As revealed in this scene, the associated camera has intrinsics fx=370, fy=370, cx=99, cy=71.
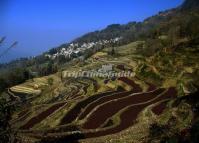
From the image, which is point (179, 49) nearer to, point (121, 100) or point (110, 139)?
point (121, 100)

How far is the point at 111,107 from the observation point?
129 feet

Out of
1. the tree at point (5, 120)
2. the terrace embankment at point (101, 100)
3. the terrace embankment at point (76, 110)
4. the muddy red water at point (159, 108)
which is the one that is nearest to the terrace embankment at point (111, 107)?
the terrace embankment at point (101, 100)

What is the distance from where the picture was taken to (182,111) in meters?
31.8

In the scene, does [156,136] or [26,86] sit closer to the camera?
[156,136]

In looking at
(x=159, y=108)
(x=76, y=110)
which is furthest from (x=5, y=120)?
(x=76, y=110)

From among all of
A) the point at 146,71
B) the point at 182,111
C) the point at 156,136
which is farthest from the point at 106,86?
the point at 156,136

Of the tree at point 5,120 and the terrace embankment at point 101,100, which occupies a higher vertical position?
the tree at point 5,120

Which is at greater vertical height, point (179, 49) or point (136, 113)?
point (179, 49)

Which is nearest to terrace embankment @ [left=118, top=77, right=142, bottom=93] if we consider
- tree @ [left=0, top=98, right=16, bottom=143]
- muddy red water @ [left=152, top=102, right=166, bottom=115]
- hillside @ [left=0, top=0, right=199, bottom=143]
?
hillside @ [left=0, top=0, right=199, bottom=143]

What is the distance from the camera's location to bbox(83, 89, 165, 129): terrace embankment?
34.0m

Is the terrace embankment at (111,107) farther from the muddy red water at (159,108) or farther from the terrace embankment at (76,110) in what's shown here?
the muddy red water at (159,108)

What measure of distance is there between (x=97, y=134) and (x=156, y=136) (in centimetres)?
717

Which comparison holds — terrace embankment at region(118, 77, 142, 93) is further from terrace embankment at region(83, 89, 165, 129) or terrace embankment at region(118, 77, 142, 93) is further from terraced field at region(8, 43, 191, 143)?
terrace embankment at region(83, 89, 165, 129)

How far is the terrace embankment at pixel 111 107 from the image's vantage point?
112 feet
